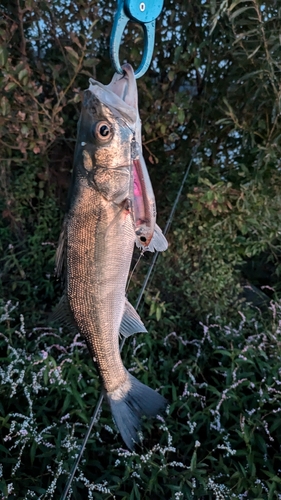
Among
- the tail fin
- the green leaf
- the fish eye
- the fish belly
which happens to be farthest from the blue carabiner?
the green leaf

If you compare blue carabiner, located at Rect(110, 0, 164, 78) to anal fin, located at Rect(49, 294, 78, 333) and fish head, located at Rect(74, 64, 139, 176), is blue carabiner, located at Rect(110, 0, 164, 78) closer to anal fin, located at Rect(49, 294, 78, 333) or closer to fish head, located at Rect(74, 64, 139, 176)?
fish head, located at Rect(74, 64, 139, 176)

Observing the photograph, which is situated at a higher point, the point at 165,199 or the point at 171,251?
the point at 165,199

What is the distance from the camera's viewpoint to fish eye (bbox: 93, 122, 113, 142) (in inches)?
46.9

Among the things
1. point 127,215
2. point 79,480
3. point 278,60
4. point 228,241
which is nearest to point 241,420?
point 79,480

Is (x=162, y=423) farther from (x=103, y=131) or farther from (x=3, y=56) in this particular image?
(x=3, y=56)

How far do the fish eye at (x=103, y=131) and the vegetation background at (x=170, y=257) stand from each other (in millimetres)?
1063

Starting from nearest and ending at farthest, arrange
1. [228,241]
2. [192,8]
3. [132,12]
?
[132,12]
[192,8]
[228,241]

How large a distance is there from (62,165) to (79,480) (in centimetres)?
218

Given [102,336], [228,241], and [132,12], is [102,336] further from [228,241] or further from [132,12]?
[228,241]

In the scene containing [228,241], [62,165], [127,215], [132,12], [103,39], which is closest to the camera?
[132,12]

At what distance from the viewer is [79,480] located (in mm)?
2223

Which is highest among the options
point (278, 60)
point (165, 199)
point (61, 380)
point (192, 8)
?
point (192, 8)

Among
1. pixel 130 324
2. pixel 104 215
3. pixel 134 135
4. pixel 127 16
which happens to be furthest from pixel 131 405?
pixel 127 16

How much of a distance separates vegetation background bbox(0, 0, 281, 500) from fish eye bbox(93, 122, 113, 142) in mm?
1063
